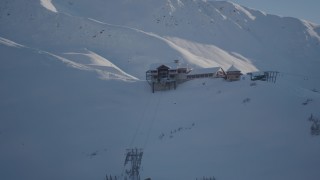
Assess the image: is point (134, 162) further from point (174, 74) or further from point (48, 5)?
point (48, 5)

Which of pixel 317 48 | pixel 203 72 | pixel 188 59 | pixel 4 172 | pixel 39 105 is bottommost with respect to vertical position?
pixel 4 172

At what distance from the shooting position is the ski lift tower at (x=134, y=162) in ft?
96.9

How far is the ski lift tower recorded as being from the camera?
96.9 ft

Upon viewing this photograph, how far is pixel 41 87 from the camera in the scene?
55.9m

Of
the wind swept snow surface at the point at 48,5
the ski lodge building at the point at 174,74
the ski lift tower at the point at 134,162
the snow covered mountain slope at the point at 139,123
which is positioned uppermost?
the wind swept snow surface at the point at 48,5

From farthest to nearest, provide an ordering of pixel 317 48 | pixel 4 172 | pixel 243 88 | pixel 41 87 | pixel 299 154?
pixel 317 48
pixel 41 87
pixel 243 88
pixel 4 172
pixel 299 154

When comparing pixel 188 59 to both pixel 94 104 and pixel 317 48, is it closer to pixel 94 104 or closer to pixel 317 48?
pixel 94 104

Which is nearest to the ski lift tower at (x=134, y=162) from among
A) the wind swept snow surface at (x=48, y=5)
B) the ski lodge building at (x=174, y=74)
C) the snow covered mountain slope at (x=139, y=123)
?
the snow covered mountain slope at (x=139, y=123)

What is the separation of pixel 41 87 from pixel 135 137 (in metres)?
21.4

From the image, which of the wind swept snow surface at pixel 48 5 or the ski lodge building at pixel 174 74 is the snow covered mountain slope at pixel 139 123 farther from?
the wind swept snow surface at pixel 48 5

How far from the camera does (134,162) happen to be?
105 feet

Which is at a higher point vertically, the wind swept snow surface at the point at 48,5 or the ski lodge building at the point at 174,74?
the wind swept snow surface at the point at 48,5

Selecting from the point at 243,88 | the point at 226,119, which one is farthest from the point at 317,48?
the point at 226,119

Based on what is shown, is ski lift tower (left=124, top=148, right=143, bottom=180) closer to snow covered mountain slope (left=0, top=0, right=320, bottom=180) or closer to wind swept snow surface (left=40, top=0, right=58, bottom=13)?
snow covered mountain slope (left=0, top=0, right=320, bottom=180)
